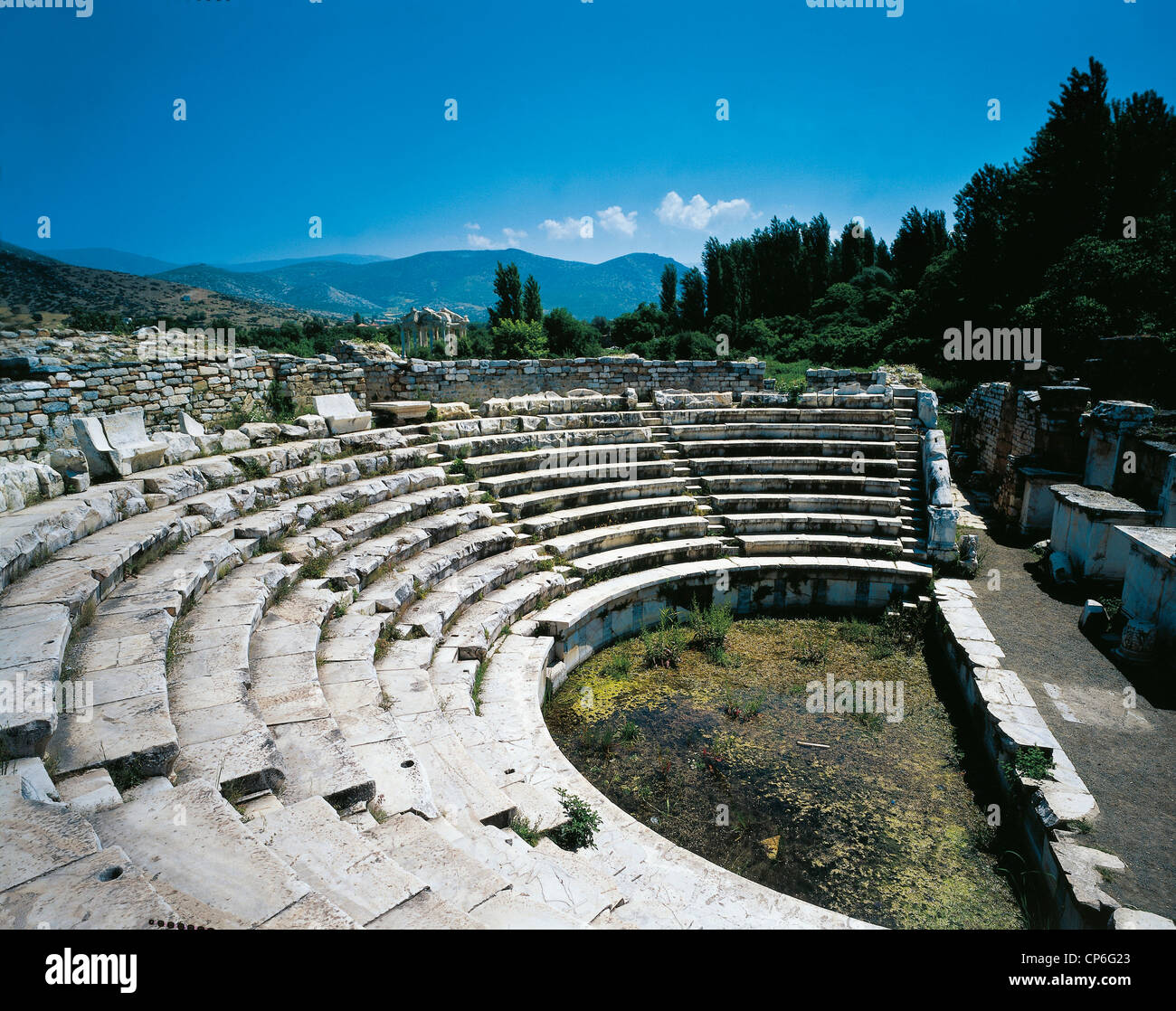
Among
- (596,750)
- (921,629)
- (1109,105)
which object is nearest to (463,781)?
(596,750)

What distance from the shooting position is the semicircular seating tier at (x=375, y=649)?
2.53m

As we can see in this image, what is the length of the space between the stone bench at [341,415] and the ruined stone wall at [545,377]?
5.26 meters

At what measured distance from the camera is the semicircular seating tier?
2.53 meters

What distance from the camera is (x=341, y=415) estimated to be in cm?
959

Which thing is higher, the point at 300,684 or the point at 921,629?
the point at 300,684

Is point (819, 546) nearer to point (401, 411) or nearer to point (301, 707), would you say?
point (401, 411)

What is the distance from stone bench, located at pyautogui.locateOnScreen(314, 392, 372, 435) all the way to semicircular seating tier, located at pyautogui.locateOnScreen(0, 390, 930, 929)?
0.36 m

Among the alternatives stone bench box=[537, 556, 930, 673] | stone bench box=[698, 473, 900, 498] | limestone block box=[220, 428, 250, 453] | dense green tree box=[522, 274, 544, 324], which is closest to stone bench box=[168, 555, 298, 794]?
limestone block box=[220, 428, 250, 453]

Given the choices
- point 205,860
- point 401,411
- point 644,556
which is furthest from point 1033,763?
point 401,411

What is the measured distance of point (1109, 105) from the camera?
27.5 metres

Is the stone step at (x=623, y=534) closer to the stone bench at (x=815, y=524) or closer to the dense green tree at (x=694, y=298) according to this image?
the stone bench at (x=815, y=524)

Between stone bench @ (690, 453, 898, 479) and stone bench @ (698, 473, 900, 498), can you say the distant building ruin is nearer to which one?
stone bench @ (690, 453, 898, 479)

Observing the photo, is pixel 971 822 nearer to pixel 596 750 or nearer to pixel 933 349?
pixel 596 750
